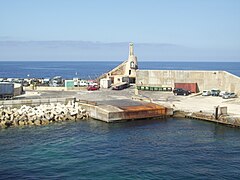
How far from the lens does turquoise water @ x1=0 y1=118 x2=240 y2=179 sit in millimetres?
26688

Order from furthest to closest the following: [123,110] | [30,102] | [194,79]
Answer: [194,79]
[30,102]
[123,110]

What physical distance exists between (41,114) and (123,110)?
1034cm

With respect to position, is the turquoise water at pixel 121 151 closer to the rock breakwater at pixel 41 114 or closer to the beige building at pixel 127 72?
the rock breakwater at pixel 41 114

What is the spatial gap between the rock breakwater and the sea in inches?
74.2

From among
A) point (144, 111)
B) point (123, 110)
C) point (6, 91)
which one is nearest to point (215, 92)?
point (144, 111)

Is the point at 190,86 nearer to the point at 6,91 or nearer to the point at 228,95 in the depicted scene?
the point at 228,95

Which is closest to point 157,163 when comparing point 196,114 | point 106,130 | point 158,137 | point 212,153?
point 212,153

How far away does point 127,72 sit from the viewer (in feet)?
254

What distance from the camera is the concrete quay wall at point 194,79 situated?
58575 millimetres

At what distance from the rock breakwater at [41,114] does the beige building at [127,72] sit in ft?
85.1

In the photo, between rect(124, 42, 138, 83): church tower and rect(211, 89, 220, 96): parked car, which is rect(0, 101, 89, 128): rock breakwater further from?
rect(124, 42, 138, 83): church tower

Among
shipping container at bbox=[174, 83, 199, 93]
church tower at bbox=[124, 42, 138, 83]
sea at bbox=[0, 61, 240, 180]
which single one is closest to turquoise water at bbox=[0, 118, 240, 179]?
sea at bbox=[0, 61, 240, 180]

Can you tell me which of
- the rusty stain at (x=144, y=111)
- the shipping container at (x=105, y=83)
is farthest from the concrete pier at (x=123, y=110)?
the shipping container at (x=105, y=83)

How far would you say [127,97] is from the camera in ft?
189
